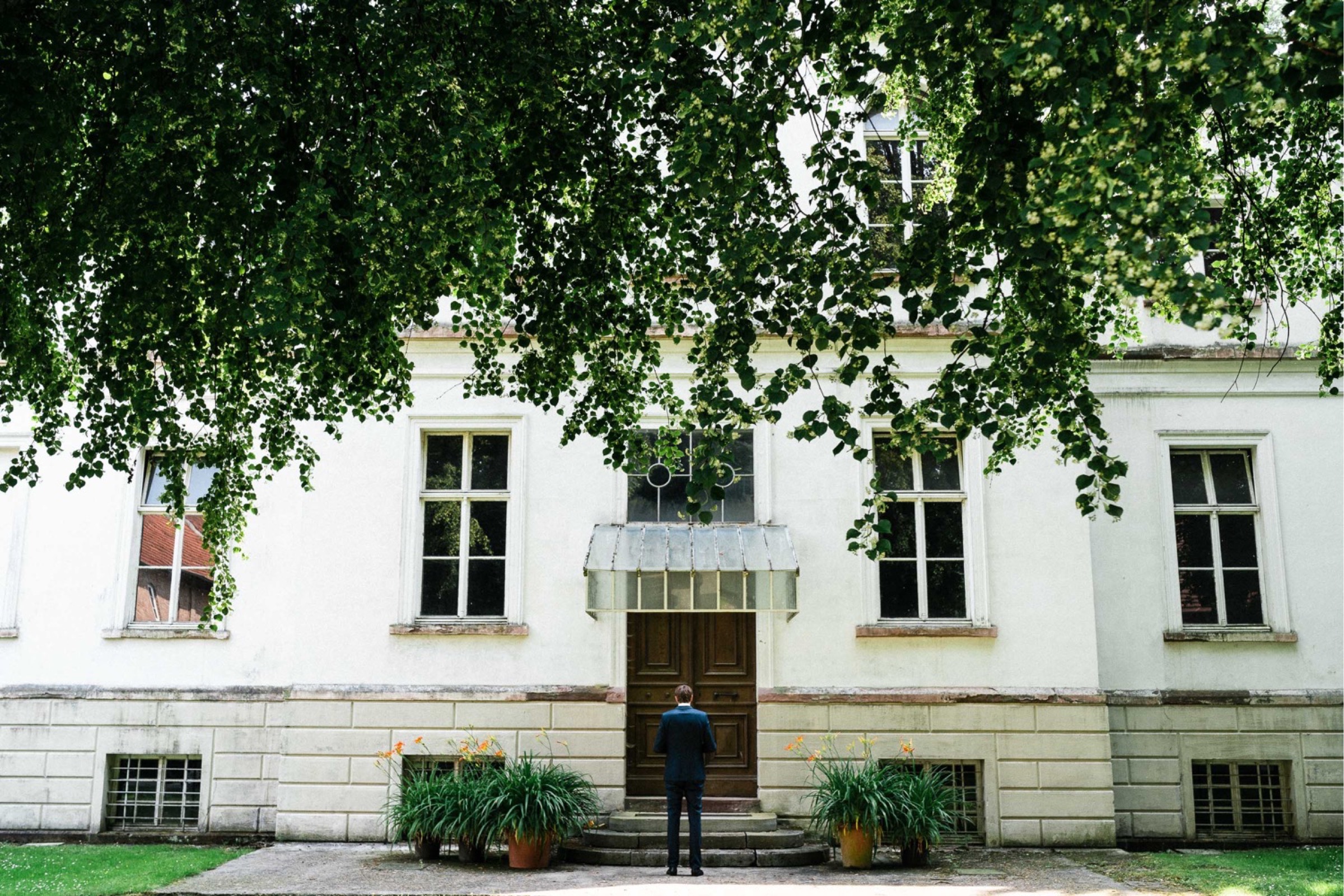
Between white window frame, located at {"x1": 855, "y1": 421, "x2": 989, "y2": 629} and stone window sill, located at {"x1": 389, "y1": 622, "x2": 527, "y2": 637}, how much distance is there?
141 inches

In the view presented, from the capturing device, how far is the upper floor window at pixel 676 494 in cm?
1302

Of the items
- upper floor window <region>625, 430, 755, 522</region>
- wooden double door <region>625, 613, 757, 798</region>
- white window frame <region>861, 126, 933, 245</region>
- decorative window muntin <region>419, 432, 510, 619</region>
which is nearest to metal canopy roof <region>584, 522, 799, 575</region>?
upper floor window <region>625, 430, 755, 522</region>

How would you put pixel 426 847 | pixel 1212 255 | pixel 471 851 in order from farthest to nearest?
pixel 1212 255
pixel 426 847
pixel 471 851

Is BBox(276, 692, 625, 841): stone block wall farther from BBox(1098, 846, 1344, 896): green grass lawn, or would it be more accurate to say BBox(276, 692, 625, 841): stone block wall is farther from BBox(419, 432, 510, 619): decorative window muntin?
BBox(1098, 846, 1344, 896): green grass lawn

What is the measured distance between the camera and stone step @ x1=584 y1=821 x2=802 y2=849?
11398 mm

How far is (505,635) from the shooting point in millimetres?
12672

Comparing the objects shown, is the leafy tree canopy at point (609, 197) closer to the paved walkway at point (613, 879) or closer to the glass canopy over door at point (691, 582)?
the paved walkway at point (613, 879)

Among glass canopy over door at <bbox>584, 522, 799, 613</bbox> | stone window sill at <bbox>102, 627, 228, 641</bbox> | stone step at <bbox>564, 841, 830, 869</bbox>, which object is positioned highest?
glass canopy over door at <bbox>584, 522, 799, 613</bbox>

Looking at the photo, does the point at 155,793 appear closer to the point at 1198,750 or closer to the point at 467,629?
the point at 467,629

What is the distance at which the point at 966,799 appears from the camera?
41.2 ft

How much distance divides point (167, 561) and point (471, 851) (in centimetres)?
509

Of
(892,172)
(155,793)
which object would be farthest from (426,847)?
(892,172)

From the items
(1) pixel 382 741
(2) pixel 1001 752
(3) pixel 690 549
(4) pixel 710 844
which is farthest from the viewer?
(1) pixel 382 741

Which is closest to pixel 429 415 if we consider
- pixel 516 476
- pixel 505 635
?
pixel 516 476
